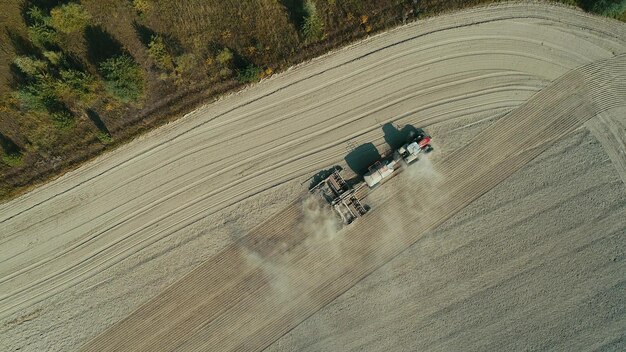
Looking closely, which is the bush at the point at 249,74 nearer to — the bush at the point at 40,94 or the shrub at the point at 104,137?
the shrub at the point at 104,137

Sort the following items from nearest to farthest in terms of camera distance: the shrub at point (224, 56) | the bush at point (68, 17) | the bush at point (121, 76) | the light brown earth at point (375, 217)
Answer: the bush at point (68, 17)
the bush at point (121, 76)
the shrub at point (224, 56)
the light brown earth at point (375, 217)

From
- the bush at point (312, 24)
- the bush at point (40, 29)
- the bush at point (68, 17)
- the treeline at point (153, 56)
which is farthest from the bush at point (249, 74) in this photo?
the bush at point (40, 29)

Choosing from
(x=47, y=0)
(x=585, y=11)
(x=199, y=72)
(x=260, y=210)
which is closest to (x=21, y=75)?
(x=47, y=0)

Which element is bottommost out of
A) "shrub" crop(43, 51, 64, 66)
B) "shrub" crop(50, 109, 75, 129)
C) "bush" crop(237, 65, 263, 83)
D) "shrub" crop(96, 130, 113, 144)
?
"bush" crop(237, 65, 263, 83)

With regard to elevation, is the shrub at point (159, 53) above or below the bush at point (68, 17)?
below

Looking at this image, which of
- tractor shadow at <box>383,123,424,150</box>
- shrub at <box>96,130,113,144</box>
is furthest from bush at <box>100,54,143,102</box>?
tractor shadow at <box>383,123,424,150</box>

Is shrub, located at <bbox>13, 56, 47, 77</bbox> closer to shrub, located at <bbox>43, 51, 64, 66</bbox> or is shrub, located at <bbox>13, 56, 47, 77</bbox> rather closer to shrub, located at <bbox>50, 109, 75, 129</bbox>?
shrub, located at <bbox>43, 51, 64, 66</bbox>
